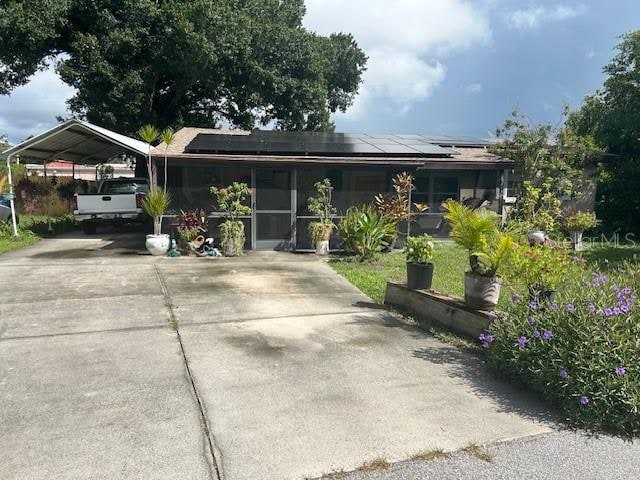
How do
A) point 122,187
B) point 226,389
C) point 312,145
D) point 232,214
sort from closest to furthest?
point 226,389 < point 232,214 < point 312,145 < point 122,187

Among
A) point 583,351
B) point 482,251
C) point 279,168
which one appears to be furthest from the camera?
point 279,168

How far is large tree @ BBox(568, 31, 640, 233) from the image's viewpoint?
14180 mm

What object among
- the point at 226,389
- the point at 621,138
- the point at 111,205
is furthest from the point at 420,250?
the point at 621,138

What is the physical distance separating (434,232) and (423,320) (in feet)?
24.2

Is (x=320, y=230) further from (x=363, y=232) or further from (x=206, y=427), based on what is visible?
(x=206, y=427)

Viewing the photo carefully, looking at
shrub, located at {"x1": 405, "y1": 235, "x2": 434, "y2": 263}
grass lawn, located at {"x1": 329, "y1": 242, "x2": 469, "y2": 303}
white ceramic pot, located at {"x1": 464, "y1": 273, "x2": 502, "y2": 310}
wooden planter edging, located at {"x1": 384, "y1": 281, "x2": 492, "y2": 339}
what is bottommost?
grass lawn, located at {"x1": 329, "y1": 242, "x2": 469, "y2": 303}

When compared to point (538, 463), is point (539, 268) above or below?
above

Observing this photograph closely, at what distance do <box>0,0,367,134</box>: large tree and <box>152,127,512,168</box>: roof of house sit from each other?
11.9 feet

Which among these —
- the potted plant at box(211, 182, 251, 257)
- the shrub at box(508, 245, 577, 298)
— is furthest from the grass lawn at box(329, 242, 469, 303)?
the potted plant at box(211, 182, 251, 257)

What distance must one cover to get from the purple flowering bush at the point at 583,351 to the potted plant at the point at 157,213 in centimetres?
797

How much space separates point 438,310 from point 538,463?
8.89ft

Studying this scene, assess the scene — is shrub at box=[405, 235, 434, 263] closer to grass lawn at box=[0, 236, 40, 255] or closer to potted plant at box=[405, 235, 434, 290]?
potted plant at box=[405, 235, 434, 290]

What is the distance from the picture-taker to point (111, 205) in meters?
13.2

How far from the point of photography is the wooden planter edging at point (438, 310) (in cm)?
474
